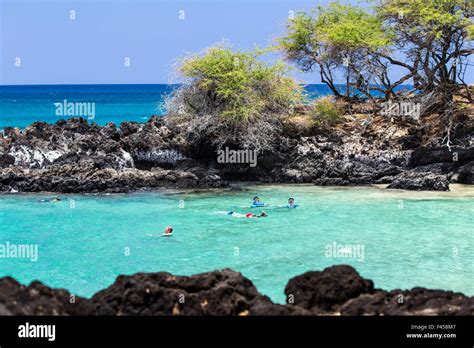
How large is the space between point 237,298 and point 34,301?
2.09 m

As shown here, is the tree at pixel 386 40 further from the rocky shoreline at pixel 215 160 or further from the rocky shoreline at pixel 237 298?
the rocky shoreline at pixel 237 298

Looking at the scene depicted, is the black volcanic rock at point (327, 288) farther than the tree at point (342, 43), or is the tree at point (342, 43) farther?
the tree at point (342, 43)

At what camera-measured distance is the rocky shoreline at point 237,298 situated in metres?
5.94

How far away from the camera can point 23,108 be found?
74.6m

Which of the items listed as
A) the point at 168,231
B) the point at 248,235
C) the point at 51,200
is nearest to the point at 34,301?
the point at 168,231

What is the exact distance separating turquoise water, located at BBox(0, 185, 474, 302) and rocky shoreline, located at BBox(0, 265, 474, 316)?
14.0 feet

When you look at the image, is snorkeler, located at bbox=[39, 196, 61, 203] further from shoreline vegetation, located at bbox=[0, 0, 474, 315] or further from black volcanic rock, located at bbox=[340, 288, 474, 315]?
black volcanic rock, located at bbox=[340, 288, 474, 315]

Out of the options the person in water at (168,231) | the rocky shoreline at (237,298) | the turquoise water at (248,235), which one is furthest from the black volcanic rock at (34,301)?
the person in water at (168,231)

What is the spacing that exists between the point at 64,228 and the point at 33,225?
88 cm

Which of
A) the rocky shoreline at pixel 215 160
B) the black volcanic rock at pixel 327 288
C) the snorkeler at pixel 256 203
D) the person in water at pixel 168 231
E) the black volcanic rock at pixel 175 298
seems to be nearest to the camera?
the black volcanic rock at pixel 175 298

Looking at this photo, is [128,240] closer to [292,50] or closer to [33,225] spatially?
[33,225]

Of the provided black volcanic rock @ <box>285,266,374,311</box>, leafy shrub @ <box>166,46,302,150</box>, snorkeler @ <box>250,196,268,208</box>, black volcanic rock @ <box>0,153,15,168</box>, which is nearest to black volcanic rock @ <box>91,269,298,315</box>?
black volcanic rock @ <box>285,266,374,311</box>

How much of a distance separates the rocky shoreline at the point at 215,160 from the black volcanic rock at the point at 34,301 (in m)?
15.2
